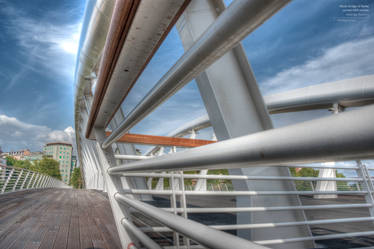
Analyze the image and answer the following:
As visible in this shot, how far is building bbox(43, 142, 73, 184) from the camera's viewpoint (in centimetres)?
7488

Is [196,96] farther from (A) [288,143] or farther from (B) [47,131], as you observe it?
(B) [47,131]

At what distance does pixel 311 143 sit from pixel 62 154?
290ft

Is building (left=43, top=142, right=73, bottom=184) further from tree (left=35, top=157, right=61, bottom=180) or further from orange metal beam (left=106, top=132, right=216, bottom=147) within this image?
orange metal beam (left=106, top=132, right=216, bottom=147)

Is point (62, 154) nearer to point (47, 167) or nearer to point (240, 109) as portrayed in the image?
point (47, 167)

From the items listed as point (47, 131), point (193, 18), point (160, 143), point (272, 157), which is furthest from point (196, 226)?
point (47, 131)

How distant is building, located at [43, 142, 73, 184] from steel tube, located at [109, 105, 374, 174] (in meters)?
86.1

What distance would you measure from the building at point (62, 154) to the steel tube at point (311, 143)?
8611 cm

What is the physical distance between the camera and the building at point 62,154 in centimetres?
7488

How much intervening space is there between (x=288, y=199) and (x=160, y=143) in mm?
1297

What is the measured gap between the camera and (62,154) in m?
76.0

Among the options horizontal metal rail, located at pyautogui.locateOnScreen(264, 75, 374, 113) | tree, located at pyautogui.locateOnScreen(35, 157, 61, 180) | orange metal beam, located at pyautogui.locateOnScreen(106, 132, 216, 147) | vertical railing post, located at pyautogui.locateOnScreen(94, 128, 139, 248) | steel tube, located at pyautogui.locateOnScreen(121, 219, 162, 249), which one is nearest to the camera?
steel tube, located at pyautogui.locateOnScreen(121, 219, 162, 249)

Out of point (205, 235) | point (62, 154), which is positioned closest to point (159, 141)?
point (205, 235)

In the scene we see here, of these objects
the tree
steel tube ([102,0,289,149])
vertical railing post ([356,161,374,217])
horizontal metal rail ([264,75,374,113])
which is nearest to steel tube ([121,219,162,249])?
steel tube ([102,0,289,149])

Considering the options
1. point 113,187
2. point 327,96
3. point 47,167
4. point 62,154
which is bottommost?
point 113,187
